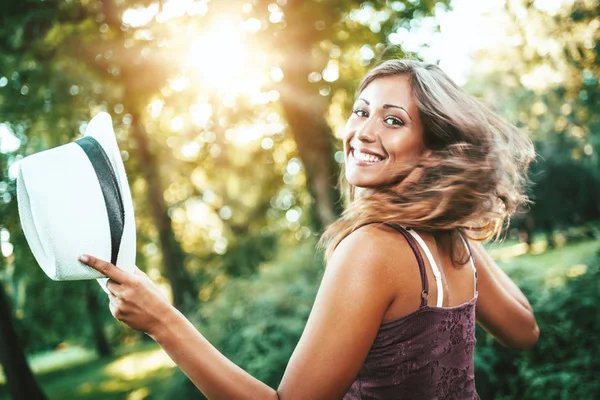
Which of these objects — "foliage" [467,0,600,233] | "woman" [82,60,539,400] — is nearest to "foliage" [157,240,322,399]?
"foliage" [467,0,600,233]

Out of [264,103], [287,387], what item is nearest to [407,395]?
[287,387]

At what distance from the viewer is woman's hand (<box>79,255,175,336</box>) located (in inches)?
59.5

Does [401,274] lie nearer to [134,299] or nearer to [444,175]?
[444,175]

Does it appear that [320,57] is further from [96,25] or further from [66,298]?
[66,298]

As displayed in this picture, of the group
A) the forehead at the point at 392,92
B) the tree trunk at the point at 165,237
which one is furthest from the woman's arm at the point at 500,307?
the tree trunk at the point at 165,237

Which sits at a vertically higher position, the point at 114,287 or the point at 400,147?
the point at 400,147

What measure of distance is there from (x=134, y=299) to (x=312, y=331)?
1.81 ft

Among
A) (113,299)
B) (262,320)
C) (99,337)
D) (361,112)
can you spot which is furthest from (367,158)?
(99,337)

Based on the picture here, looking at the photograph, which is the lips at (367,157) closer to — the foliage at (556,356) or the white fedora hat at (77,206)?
the white fedora hat at (77,206)

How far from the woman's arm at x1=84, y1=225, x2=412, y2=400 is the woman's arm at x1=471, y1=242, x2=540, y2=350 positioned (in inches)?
32.4

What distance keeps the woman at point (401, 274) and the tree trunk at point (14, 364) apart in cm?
863

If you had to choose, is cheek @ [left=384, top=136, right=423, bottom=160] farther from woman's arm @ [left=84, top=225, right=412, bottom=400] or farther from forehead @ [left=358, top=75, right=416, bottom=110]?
woman's arm @ [left=84, top=225, right=412, bottom=400]

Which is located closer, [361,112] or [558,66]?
[361,112]

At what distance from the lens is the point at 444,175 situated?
1923 mm
